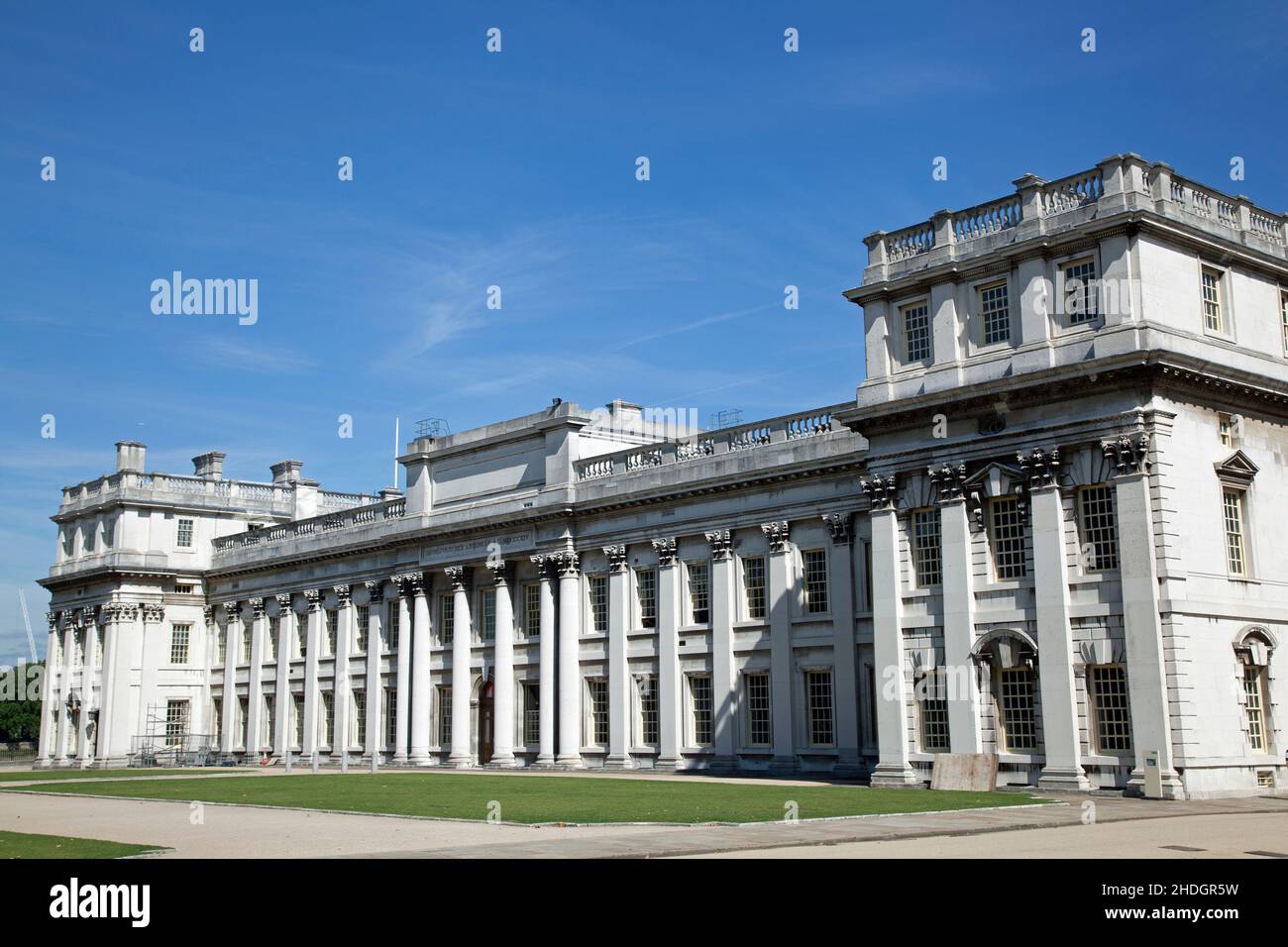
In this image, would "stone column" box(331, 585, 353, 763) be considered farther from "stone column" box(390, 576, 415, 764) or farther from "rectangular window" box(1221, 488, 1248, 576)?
"rectangular window" box(1221, 488, 1248, 576)

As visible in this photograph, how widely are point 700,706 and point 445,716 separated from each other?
49.7 ft

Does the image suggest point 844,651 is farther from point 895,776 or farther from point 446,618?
point 446,618

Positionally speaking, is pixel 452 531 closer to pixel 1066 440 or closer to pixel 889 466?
pixel 889 466

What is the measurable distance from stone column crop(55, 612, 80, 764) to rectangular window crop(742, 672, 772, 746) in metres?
46.4

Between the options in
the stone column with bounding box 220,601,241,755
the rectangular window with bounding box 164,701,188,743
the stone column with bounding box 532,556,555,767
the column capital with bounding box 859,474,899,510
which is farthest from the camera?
the rectangular window with bounding box 164,701,188,743

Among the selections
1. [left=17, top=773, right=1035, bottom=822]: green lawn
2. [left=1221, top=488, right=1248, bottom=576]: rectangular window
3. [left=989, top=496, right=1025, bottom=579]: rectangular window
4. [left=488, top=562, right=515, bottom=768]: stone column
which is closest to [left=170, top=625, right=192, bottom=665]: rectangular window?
[left=488, top=562, right=515, bottom=768]: stone column

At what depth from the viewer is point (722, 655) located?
44.4 meters

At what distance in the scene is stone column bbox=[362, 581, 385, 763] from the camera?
59281mm

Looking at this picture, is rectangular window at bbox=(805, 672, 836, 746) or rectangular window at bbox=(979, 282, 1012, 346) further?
rectangular window at bbox=(805, 672, 836, 746)

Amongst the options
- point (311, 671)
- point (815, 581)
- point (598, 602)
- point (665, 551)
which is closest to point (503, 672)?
point (598, 602)

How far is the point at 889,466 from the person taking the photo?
35.2 m

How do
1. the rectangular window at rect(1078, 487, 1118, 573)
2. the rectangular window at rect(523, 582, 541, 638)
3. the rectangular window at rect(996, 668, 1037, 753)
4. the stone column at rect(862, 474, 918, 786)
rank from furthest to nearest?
the rectangular window at rect(523, 582, 541, 638), the stone column at rect(862, 474, 918, 786), the rectangular window at rect(996, 668, 1037, 753), the rectangular window at rect(1078, 487, 1118, 573)

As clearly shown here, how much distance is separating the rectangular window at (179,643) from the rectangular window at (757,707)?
132ft
